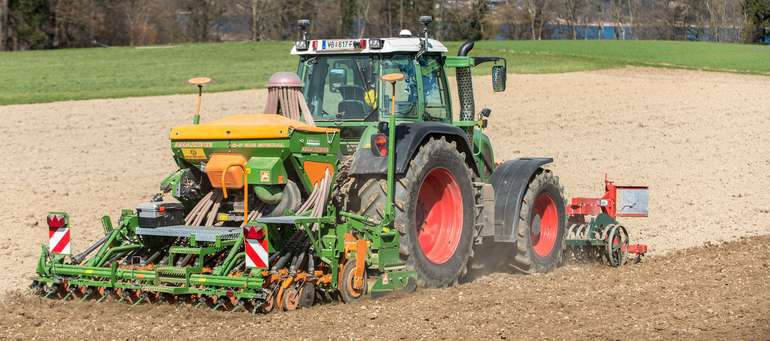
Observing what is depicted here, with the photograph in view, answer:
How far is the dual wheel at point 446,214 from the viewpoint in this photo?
338 inches

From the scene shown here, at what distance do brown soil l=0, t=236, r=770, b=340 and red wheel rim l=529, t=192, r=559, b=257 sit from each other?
1313mm

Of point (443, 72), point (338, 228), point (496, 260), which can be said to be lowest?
point (496, 260)

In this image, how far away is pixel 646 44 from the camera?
5794 cm

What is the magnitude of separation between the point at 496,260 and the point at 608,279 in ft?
4.21

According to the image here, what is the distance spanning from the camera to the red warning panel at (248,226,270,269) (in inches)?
306

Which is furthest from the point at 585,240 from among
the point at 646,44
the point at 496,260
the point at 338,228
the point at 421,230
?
the point at 646,44

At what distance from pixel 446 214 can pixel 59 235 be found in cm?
325

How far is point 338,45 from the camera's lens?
9742mm

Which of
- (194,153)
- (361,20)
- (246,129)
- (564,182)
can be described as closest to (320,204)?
(246,129)

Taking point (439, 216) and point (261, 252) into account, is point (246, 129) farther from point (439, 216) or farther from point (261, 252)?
point (439, 216)

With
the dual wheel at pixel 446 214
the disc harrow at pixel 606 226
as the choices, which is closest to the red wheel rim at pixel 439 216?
the dual wheel at pixel 446 214

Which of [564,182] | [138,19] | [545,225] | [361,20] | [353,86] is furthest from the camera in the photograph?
[361,20]

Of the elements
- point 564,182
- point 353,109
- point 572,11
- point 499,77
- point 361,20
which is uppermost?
point 572,11

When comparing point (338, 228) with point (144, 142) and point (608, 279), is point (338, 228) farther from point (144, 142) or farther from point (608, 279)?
point (144, 142)
